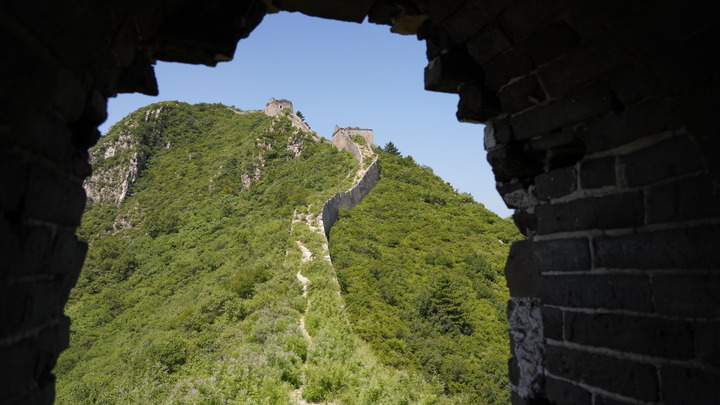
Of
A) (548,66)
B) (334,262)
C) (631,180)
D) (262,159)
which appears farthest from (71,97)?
(262,159)

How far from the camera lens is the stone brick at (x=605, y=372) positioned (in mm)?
2445

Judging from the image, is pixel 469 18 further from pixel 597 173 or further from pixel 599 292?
pixel 599 292

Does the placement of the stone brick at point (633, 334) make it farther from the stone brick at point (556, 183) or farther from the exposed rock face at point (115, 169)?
the exposed rock face at point (115, 169)

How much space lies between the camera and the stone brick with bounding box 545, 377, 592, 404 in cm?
280

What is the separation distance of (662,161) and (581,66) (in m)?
0.80

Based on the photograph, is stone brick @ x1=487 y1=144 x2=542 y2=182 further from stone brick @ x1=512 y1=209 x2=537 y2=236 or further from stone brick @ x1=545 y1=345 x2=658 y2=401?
stone brick @ x1=545 y1=345 x2=658 y2=401

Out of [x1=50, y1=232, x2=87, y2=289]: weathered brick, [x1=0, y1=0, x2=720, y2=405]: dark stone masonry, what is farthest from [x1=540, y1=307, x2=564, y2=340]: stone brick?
[x1=50, y1=232, x2=87, y2=289]: weathered brick

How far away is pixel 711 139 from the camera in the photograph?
2.16m

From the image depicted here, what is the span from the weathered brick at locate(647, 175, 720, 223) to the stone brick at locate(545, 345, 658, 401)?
89cm

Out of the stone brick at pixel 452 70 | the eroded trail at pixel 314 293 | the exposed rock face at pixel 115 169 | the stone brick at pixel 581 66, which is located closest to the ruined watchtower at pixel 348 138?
the eroded trail at pixel 314 293

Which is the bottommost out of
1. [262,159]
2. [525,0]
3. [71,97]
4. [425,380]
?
[425,380]

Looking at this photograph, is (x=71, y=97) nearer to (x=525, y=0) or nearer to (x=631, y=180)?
(x=525, y=0)

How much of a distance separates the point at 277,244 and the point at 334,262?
9.14 feet

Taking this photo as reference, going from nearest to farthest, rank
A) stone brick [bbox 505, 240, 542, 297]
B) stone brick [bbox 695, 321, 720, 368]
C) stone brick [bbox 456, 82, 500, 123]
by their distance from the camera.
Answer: stone brick [bbox 695, 321, 720, 368]
stone brick [bbox 505, 240, 542, 297]
stone brick [bbox 456, 82, 500, 123]
